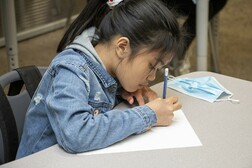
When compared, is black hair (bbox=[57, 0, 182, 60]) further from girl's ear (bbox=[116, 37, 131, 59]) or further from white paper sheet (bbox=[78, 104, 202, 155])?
white paper sheet (bbox=[78, 104, 202, 155])

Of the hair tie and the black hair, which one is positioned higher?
the hair tie

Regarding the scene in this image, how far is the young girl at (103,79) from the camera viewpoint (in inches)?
34.7

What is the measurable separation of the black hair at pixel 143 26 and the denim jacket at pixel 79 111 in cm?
8

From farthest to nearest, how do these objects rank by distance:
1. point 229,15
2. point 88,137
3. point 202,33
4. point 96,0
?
point 229,15, point 202,33, point 96,0, point 88,137

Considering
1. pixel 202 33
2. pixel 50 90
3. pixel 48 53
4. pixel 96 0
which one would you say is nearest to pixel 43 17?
pixel 48 53

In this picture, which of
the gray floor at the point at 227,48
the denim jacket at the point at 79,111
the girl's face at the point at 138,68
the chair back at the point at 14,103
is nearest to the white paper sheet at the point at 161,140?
the denim jacket at the point at 79,111

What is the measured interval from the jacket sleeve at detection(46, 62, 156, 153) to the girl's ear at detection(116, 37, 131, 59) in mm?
122

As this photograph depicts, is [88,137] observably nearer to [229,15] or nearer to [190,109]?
[190,109]

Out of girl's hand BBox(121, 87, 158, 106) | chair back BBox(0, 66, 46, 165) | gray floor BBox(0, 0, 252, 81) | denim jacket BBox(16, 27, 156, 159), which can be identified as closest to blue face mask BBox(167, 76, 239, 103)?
girl's hand BBox(121, 87, 158, 106)

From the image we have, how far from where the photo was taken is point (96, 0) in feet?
3.85

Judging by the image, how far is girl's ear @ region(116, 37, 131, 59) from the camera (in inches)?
39.8

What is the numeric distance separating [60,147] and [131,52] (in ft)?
0.96

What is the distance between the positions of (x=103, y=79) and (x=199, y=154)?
12.5 inches

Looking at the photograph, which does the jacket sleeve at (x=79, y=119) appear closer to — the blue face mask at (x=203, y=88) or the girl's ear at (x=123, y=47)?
the girl's ear at (x=123, y=47)
